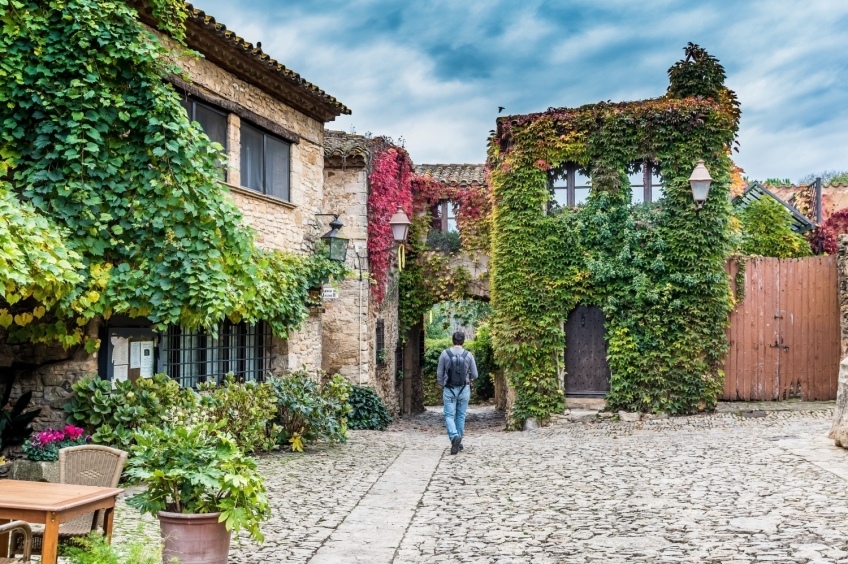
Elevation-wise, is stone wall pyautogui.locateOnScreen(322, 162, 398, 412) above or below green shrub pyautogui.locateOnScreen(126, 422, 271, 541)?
above

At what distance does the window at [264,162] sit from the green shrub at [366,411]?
4536 millimetres

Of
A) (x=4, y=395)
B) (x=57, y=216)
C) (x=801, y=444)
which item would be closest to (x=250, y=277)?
(x=57, y=216)

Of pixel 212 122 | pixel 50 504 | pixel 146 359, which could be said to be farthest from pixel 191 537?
pixel 212 122

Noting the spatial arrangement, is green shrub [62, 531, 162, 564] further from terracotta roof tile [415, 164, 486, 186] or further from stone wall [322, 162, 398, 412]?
terracotta roof tile [415, 164, 486, 186]

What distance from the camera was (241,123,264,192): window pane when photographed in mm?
12422

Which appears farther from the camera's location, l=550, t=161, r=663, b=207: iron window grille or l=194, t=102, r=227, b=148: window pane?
l=550, t=161, r=663, b=207: iron window grille

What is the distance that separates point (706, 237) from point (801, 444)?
5.81 metres

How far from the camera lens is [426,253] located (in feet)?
64.8

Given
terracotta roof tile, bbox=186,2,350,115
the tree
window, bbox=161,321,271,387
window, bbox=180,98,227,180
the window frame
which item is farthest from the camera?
the tree

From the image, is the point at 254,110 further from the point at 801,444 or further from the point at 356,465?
the point at 801,444

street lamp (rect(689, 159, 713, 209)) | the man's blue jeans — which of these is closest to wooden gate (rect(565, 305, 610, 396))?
street lamp (rect(689, 159, 713, 209))

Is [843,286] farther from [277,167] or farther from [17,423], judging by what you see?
[17,423]

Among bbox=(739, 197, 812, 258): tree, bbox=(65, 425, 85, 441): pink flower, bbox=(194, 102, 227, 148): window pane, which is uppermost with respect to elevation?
bbox=(194, 102, 227, 148): window pane

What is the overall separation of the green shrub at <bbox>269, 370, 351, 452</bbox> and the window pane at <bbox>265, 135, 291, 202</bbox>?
3.19m
